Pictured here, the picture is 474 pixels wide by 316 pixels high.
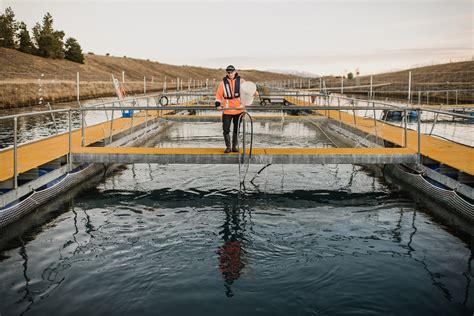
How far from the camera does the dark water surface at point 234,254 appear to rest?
5.15 m

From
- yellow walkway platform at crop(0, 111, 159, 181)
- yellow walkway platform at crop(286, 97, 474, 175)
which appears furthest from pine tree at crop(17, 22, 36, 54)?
yellow walkway platform at crop(286, 97, 474, 175)

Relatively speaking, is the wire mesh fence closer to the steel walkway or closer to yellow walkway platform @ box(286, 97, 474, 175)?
the steel walkway

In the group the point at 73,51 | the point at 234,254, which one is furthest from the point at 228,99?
the point at 73,51

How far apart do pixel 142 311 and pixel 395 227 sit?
14.8ft

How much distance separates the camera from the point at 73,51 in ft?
295

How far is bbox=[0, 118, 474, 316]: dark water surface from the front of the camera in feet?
16.9

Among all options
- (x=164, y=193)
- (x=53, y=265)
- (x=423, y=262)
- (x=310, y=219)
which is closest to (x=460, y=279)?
(x=423, y=262)

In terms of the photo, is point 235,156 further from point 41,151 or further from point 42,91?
point 42,91

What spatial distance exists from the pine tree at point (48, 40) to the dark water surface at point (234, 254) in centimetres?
7788

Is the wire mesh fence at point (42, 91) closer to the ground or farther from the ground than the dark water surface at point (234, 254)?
farther from the ground

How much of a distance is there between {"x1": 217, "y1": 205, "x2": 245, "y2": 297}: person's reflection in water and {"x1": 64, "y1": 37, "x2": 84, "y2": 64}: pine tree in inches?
3480

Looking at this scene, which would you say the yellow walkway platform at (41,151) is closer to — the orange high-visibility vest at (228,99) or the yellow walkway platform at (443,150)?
the orange high-visibility vest at (228,99)

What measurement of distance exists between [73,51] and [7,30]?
14211 millimetres

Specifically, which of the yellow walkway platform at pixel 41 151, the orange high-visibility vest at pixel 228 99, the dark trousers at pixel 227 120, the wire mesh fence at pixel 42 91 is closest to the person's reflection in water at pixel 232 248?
the dark trousers at pixel 227 120
